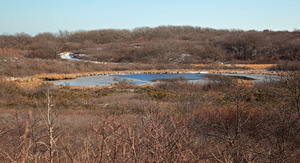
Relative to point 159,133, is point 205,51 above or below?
above

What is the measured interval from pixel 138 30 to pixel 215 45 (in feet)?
121

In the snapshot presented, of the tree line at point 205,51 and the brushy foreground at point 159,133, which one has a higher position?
the tree line at point 205,51

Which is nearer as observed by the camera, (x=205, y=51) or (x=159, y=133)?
(x=159, y=133)

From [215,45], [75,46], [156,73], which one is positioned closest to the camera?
[156,73]

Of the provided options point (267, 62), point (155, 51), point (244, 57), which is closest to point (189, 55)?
point (155, 51)

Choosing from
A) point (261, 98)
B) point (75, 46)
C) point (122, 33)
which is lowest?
point (261, 98)

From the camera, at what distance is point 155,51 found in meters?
49.5

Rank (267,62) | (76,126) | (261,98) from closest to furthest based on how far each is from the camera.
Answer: (76,126)
(261,98)
(267,62)

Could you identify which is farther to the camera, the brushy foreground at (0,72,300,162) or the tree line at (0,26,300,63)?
the tree line at (0,26,300,63)

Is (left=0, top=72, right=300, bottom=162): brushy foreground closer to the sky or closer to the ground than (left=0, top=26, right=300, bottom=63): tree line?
closer to the ground

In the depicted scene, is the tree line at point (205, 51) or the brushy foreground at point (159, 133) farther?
the tree line at point (205, 51)

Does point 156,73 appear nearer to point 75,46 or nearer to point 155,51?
point 155,51

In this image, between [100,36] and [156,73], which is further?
[100,36]

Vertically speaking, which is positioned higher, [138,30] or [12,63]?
[138,30]
